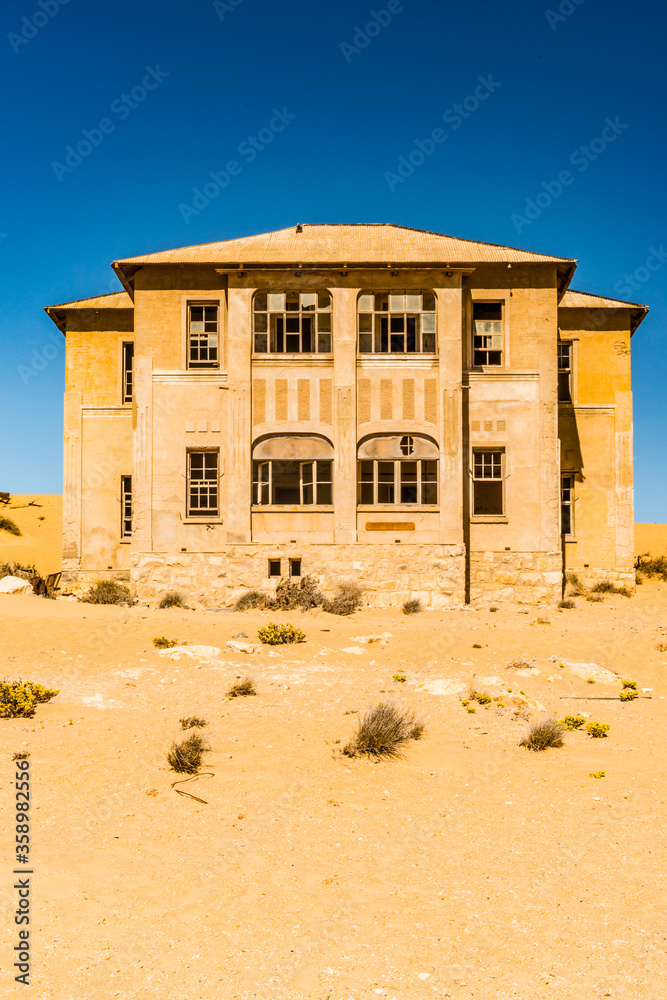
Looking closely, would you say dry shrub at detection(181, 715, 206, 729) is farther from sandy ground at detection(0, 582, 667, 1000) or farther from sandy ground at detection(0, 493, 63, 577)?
sandy ground at detection(0, 493, 63, 577)

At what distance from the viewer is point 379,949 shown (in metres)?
5.08

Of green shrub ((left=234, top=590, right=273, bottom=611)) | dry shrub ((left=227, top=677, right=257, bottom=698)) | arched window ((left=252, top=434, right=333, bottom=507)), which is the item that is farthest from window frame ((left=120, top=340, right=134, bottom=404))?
dry shrub ((left=227, top=677, right=257, bottom=698))

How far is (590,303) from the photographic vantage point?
1007 inches

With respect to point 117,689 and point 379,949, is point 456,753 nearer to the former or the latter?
point 379,949

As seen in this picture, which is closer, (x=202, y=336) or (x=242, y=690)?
(x=242, y=690)

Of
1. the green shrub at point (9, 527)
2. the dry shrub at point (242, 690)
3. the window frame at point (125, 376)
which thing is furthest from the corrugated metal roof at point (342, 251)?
the green shrub at point (9, 527)

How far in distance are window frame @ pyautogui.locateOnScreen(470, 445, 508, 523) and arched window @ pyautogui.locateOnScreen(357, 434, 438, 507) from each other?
3.95 feet

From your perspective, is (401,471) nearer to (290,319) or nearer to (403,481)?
(403,481)

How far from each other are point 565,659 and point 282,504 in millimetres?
9786

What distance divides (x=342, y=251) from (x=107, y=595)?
12.0m

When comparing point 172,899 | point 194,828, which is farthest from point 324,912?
point 194,828

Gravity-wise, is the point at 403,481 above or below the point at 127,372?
below

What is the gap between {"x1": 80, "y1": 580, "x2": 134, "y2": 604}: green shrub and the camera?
21281 mm

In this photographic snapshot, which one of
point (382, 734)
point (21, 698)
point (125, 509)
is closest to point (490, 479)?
point (125, 509)
